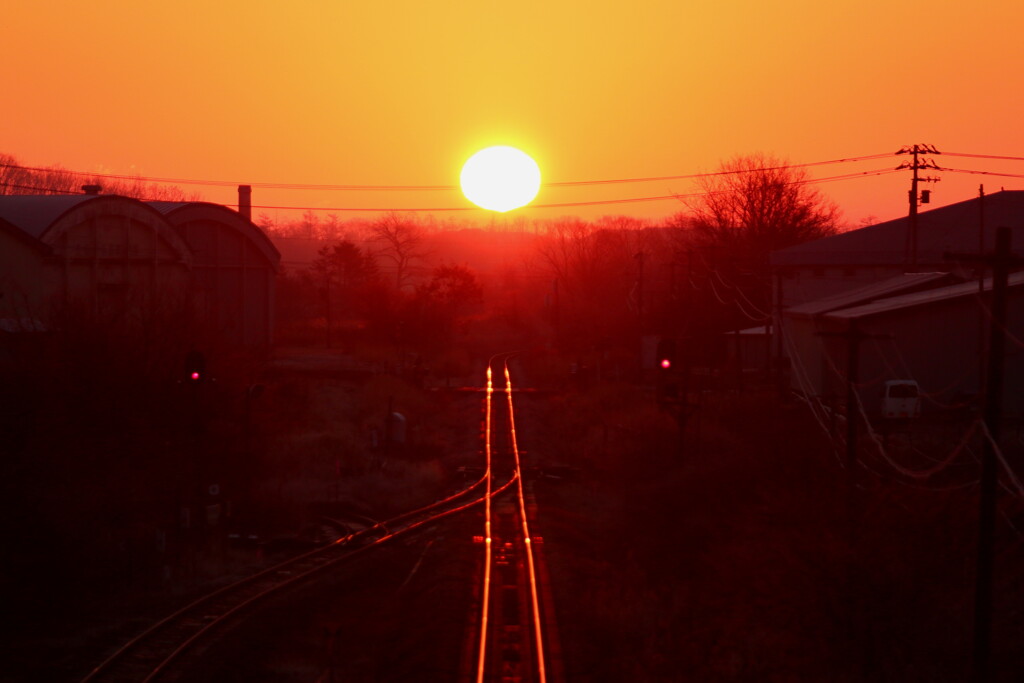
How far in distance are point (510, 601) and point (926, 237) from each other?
34.7 meters

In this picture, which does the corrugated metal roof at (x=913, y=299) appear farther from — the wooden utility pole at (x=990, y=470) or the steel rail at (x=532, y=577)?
the wooden utility pole at (x=990, y=470)

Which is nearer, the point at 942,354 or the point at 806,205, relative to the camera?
the point at 942,354

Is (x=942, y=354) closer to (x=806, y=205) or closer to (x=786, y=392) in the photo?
(x=786, y=392)

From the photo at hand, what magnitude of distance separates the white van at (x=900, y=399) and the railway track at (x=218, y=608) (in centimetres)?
1275

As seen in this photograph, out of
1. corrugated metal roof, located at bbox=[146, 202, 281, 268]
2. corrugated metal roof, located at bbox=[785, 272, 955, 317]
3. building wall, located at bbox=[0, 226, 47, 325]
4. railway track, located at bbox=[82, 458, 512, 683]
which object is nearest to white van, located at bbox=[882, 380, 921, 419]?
corrugated metal roof, located at bbox=[785, 272, 955, 317]

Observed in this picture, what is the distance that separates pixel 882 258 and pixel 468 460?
81.3 ft

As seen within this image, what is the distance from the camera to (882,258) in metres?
41.2

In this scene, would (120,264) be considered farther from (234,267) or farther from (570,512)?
(570,512)

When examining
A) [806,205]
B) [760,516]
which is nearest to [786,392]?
[760,516]

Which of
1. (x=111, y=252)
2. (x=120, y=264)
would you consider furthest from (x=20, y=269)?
(x=120, y=264)

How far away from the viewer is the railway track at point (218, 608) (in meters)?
10.0

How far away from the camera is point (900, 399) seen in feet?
83.1

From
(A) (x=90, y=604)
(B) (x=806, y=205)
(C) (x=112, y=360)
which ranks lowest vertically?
(A) (x=90, y=604)

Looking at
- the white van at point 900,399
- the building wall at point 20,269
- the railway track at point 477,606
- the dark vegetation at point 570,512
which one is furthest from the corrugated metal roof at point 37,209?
the white van at point 900,399
